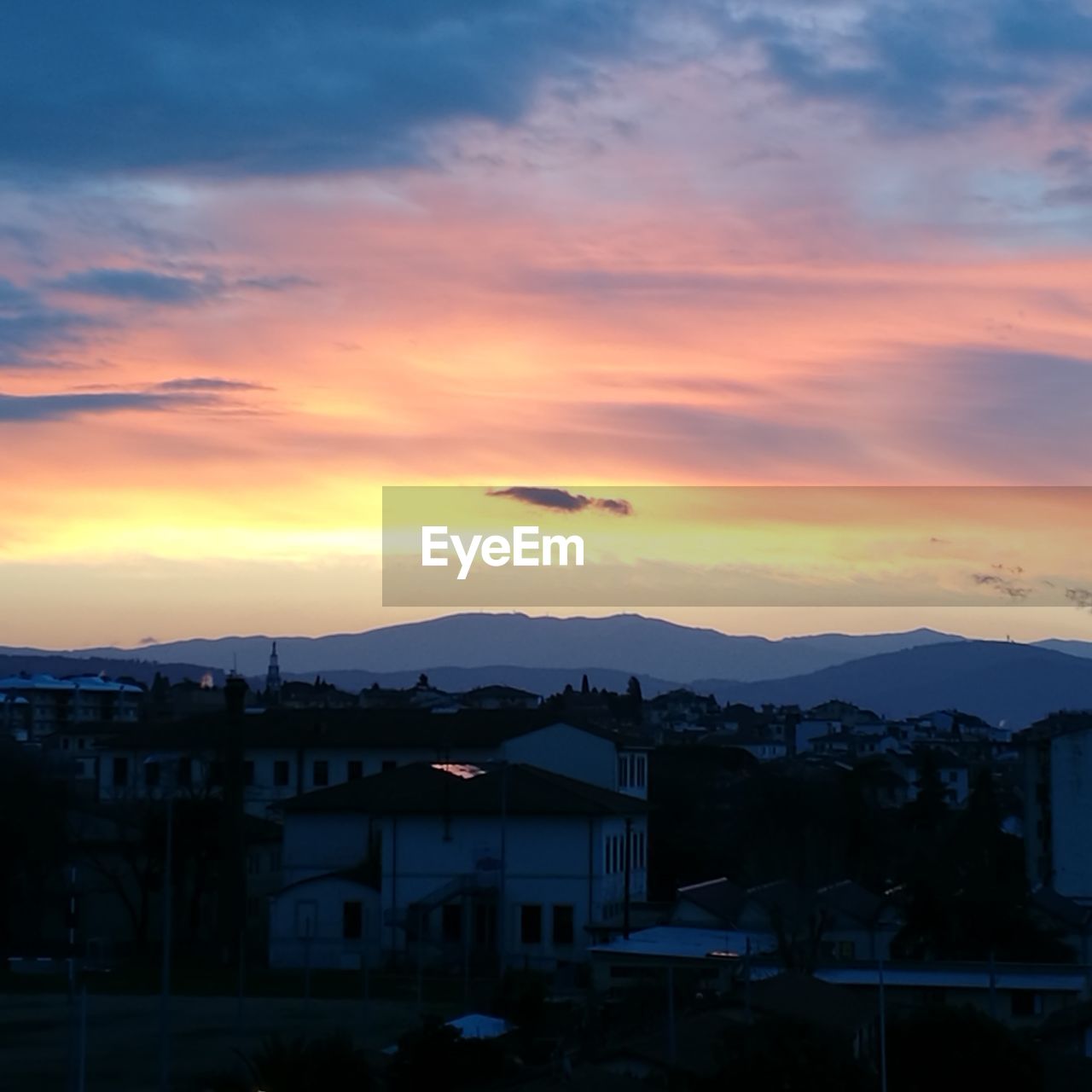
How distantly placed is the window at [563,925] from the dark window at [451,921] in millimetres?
2351

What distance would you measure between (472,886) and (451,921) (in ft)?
3.08

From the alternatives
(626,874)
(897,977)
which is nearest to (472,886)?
(626,874)

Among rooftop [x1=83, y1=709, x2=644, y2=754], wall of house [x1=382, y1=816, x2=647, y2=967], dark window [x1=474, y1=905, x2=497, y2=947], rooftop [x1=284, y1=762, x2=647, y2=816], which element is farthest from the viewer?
rooftop [x1=83, y1=709, x2=644, y2=754]

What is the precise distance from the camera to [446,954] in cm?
4628

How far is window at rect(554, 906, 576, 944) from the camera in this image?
1882 inches

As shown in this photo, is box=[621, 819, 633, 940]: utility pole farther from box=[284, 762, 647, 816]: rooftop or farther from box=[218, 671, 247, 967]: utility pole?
box=[218, 671, 247, 967]: utility pole

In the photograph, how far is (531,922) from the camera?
47.9 meters

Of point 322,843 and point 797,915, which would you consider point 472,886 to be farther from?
point 797,915

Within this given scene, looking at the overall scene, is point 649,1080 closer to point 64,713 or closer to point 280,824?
point 280,824

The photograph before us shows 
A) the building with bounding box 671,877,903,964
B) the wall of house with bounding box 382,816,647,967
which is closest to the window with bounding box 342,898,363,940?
the wall of house with bounding box 382,816,647,967

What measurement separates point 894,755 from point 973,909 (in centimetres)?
8881

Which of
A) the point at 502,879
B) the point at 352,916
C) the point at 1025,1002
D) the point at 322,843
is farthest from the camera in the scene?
the point at 322,843

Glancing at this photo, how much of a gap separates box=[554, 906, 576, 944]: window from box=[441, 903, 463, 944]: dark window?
2351 mm

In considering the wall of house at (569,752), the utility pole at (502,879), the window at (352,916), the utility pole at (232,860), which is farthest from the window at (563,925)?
the wall of house at (569,752)
